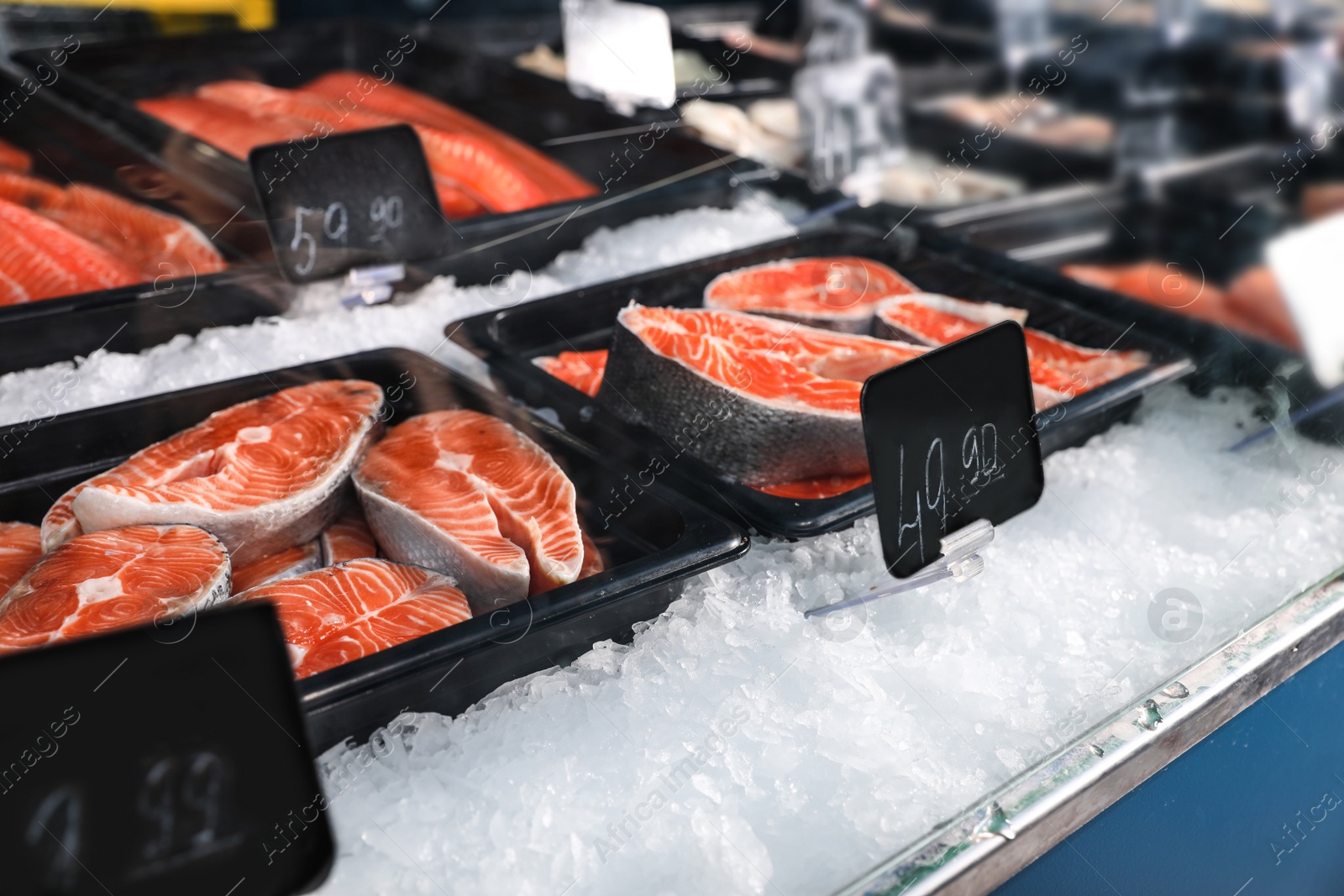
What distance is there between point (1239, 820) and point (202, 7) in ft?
14.2

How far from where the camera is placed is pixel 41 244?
2039 mm

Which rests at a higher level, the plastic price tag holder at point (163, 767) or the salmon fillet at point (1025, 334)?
the plastic price tag holder at point (163, 767)

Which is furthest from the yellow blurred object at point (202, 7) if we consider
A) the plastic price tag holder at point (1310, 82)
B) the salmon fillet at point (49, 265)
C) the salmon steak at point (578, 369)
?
the plastic price tag holder at point (1310, 82)

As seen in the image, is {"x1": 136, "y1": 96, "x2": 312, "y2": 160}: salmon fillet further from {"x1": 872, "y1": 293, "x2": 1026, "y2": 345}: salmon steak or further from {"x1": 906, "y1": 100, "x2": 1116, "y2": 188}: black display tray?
{"x1": 906, "y1": 100, "x2": 1116, "y2": 188}: black display tray

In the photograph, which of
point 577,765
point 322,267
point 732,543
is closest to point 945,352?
point 732,543

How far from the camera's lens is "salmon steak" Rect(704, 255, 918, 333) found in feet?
6.21

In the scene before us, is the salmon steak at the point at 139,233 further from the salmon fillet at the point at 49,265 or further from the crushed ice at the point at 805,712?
the crushed ice at the point at 805,712

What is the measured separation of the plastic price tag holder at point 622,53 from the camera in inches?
107

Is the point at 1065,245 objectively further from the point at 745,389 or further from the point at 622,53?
the point at 745,389

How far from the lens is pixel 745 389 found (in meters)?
1.54

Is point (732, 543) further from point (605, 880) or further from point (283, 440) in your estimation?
point (283, 440)

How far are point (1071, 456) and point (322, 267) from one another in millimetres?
1376

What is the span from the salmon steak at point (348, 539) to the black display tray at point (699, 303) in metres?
0.35

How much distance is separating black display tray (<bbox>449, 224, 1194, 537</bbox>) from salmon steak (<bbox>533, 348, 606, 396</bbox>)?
0.04 meters
